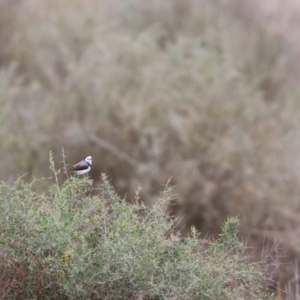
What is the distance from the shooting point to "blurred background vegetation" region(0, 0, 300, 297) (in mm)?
12570

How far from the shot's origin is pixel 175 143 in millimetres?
13266

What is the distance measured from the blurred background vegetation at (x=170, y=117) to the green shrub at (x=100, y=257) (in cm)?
714

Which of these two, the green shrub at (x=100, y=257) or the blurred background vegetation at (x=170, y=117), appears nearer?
the green shrub at (x=100, y=257)

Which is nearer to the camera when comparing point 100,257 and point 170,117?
point 100,257

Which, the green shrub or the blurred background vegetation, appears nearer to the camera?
the green shrub

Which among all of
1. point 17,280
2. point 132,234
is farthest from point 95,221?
point 17,280

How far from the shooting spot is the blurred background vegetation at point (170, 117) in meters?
12.6

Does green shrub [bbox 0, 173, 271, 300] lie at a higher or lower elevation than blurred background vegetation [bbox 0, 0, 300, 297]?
lower

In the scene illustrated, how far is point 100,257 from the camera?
4.06 meters

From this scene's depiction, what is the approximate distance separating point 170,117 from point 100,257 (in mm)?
8936

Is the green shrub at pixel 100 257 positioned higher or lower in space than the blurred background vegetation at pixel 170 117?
lower

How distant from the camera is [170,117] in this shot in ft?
42.3

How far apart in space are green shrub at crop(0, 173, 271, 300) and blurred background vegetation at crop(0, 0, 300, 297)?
714 centimetres

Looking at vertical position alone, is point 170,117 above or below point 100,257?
above
